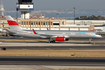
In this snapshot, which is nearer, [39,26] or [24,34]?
[24,34]

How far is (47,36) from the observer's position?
58.4 m

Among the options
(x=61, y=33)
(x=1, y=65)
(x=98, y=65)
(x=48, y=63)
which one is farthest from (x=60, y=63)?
(x=61, y=33)

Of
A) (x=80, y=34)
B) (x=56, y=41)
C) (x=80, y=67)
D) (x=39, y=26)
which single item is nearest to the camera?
(x=80, y=67)

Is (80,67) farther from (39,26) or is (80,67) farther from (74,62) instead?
(39,26)

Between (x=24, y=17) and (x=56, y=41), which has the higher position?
(x=24, y=17)

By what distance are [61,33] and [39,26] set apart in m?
51.8

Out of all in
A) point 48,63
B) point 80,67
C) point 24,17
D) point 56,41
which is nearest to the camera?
point 80,67

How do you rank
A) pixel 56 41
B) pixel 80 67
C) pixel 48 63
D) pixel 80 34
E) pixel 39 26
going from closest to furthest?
pixel 80 67
pixel 48 63
pixel 80 34
pixel 56 41
pixel 39 26

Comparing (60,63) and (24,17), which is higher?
(24,17)

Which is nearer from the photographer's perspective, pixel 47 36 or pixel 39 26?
pixel 47 36

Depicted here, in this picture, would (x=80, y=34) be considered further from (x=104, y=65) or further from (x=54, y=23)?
(x=54, y=23)

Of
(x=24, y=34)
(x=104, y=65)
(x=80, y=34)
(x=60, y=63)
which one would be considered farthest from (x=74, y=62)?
(x=24, y=34)

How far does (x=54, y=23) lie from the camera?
11281cm

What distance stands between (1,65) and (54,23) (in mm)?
86111
